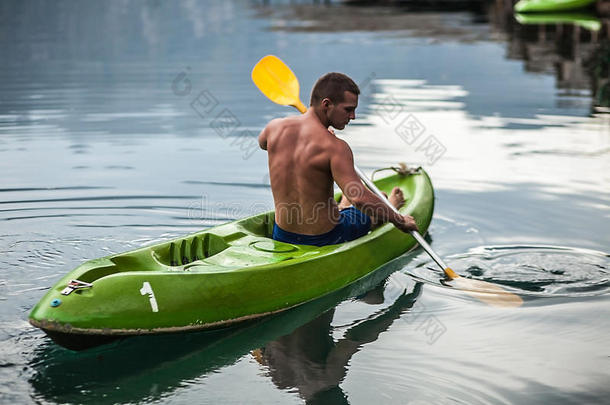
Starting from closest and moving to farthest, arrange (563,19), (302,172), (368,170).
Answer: (302,172), (368,170), (563,19)

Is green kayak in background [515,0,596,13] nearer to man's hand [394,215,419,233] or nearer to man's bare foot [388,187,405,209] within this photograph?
man's bare foot [388,187,405,209]

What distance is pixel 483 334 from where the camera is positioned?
525cm

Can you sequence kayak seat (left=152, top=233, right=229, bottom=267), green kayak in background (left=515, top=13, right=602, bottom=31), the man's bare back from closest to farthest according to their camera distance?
kayak seat (left=152, top=233, right=229, bottom=267)
the man's bare back
green kayak in background (left=515, top=13, right=602, bottom=31)

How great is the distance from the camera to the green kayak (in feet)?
15.0

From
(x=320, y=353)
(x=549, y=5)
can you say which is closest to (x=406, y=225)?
(x=320, y=353)

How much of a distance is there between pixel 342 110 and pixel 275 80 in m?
1.99

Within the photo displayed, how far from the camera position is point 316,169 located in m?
5.62

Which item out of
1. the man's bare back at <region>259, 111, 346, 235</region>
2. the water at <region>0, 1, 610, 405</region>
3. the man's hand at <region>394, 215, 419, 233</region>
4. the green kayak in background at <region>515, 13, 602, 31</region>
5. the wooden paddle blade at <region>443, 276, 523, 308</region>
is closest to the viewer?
the water at <region>0, 1, 610, 405</region>

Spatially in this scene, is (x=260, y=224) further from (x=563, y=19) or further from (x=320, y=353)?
(x=563, y=19)

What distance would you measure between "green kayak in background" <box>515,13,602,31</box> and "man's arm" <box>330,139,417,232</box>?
780 inches

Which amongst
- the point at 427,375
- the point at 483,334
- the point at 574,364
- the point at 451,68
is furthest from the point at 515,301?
the point at 451,68

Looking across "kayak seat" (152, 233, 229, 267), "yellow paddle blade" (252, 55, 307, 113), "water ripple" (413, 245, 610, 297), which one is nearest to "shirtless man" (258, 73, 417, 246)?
"kayak seat" (152, 233, 229, 267)

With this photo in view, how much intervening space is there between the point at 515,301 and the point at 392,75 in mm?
12558

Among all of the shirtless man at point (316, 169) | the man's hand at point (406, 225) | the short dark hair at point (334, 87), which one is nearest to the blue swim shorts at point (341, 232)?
the shirtless man at point (316, 169)
